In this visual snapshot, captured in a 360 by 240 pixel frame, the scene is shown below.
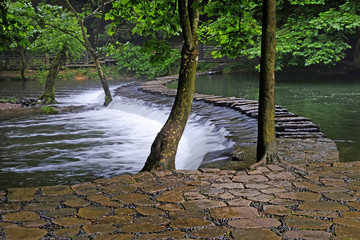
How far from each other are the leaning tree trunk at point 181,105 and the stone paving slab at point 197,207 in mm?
492

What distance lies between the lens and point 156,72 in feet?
91.1

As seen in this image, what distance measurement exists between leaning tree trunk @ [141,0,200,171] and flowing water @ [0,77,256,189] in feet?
3.70

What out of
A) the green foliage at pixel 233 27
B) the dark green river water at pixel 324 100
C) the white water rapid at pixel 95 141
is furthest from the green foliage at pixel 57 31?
the green foliage at pixel 233 27

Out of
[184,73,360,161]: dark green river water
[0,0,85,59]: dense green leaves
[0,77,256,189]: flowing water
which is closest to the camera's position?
[0,77,256,189]: flowing water

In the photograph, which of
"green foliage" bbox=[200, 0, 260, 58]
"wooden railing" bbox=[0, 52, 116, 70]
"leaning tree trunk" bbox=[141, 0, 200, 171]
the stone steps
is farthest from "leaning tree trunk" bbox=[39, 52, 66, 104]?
"wooden railing" bbox=[0, 52, 116, 70]

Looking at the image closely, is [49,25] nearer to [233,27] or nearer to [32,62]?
[233,27]

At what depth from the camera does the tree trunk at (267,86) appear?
5.45 metres

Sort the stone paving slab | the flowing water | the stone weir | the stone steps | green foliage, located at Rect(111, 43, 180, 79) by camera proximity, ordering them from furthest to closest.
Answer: green foliage, located at Rect(111, 43, 180, 79), the flowing water, the stone steps, the stone weir, the stone paving slab

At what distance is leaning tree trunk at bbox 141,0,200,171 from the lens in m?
5.85

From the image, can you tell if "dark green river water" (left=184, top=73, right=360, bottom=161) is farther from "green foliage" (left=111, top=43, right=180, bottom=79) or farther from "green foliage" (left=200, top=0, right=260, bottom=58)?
"green foliage" (left=111, top=43, right=180, bottom=79)

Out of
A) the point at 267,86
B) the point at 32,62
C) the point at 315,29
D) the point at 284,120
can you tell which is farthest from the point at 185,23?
the point at 32,62

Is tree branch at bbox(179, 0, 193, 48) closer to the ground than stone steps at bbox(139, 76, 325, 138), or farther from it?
farther from it

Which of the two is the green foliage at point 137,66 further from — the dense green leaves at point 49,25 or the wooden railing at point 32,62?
the dense green leaves at point 49,25

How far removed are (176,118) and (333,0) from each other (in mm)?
16160
